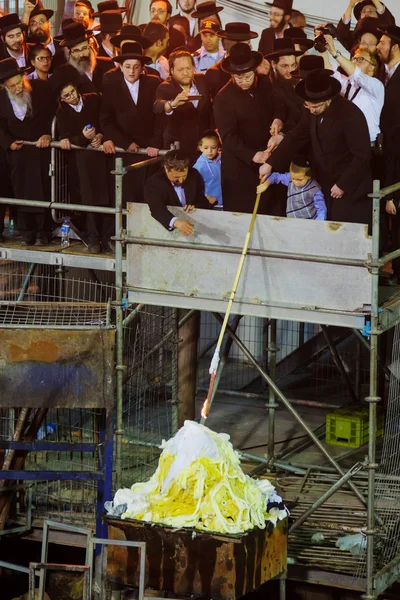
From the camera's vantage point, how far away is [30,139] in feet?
50.7

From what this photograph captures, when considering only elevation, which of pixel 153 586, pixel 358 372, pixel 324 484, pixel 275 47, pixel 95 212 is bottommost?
pixel 153 586

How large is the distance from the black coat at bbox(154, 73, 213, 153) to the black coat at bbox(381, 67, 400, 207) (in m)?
2.16

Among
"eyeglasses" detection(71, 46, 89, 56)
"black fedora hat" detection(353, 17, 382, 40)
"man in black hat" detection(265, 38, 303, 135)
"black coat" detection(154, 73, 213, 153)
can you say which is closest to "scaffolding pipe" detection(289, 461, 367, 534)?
"man in black hat" detection(265, 38, 303, 135)

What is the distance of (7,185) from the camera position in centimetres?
1569

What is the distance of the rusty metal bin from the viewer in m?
11.7

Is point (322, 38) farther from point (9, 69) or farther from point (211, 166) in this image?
point (9, 69)

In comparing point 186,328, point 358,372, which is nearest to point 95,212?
point 186,328

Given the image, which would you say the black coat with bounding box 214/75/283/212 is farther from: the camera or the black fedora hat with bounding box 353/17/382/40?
the black fedora hat with bounding box 353/17/382/40

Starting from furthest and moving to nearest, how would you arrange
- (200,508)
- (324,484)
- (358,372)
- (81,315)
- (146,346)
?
1. (358,372)
2. (146,346)
3. (324,484)
4. (81,315)
5. (200,508)

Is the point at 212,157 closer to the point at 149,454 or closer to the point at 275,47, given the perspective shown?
the point at 275,47

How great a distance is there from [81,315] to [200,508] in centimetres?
305

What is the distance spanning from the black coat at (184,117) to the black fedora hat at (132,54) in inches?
13.7

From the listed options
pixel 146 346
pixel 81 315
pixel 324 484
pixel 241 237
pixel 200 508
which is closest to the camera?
pixel 200 508

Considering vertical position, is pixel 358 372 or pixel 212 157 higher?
pixel 212 157
